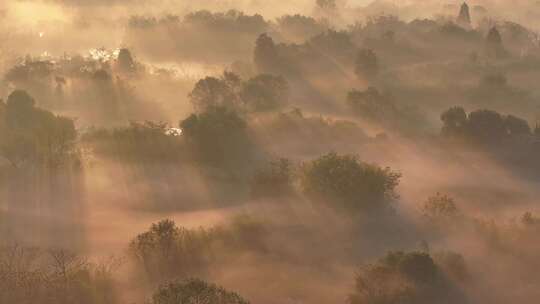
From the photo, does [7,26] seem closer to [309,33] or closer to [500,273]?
[309,33]

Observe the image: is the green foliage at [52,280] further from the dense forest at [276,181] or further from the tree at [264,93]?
the tree at [264,93]

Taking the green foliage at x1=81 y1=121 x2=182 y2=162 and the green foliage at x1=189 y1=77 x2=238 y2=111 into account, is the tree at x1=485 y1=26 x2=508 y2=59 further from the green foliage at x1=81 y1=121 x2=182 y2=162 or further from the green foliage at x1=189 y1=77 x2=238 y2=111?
the green foliage at x1=81 y1=121 x2=182 y2=162

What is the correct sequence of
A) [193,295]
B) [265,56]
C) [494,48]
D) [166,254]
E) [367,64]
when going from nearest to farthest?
[193,295]
[166,254]
[367,64]
[265,56]
[494,48]

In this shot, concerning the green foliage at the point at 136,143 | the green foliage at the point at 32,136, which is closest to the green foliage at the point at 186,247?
the green foliage at the point at 136,143

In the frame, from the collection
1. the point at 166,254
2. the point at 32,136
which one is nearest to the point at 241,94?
the point at 32,136

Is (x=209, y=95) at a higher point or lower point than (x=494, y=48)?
lower

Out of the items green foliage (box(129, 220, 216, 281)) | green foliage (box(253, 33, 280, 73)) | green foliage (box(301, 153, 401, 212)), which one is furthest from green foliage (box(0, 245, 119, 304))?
green foliage (box(253, 33, 280, 73))

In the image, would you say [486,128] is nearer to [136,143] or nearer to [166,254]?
[136,143]

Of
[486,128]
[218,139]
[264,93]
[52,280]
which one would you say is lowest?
[52,280]
